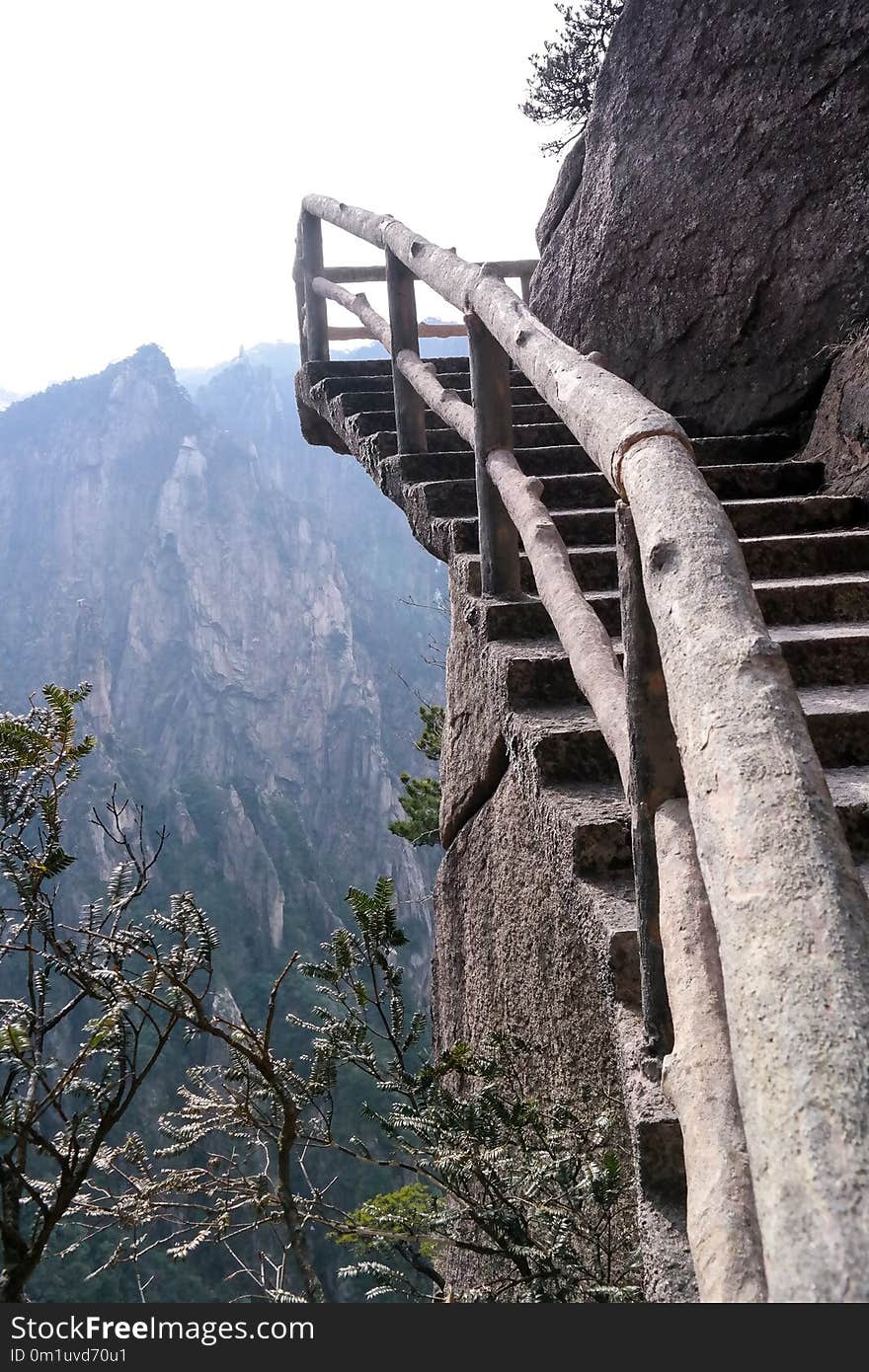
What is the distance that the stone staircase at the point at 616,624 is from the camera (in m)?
1.43

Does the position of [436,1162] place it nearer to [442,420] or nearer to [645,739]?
[645,739]

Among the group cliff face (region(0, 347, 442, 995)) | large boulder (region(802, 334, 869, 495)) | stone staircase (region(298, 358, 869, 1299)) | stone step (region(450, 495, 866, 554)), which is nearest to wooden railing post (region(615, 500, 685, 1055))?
stone staircase (region(298, 358, 869, 1299))

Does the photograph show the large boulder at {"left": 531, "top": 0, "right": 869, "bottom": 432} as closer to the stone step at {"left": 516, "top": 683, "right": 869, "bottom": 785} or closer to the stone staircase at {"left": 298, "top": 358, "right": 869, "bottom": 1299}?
the stone staircase at {"left": 298, "top": 358, "right": 869, "bottom": 1299}

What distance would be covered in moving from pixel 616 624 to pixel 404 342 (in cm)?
149

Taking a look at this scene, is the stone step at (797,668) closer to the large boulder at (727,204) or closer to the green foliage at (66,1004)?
the green foliage at (66,1004)

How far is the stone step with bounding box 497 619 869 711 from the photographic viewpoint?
6.93ft

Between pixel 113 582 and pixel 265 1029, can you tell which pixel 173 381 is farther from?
pixel 265 1029

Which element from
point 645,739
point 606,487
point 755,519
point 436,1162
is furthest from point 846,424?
point 436,1162

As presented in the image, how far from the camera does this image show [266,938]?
2078 inches

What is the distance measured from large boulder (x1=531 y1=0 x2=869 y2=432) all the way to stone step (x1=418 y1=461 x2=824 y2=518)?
1.41ft

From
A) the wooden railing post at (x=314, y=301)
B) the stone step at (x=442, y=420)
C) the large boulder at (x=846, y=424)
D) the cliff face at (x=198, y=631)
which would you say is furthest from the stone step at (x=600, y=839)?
the cliff face at (x=198, y=631)

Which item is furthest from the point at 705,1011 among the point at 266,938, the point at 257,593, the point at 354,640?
the point at 354,640

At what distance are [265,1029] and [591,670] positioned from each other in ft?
2.70

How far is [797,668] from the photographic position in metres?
2.11
